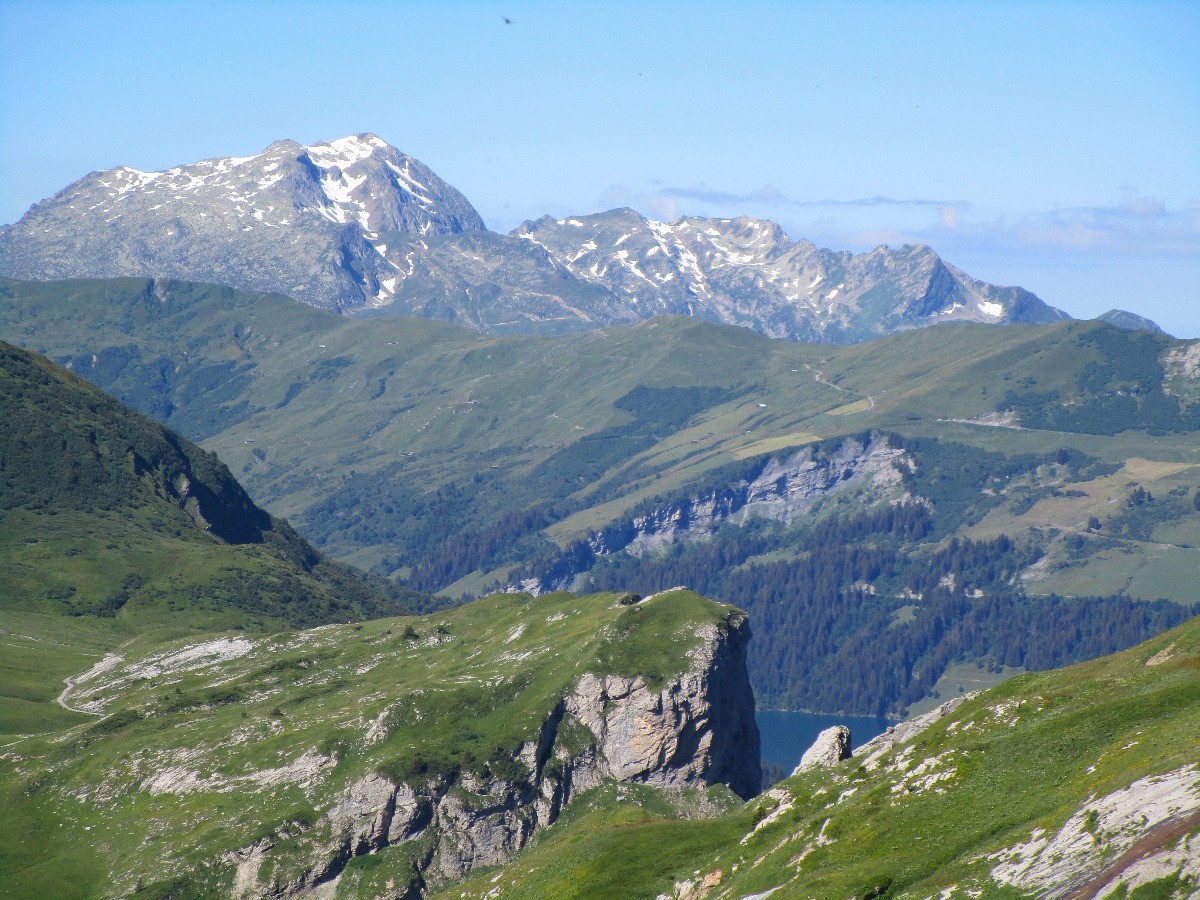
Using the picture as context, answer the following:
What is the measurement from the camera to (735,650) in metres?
180

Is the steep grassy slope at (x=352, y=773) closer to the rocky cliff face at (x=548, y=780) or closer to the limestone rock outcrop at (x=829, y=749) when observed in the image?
the rocky cliff face at (x=548, y=780)

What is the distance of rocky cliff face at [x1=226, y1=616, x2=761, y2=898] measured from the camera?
14788 centimetres

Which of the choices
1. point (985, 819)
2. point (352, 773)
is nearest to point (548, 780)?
point (352, 773)

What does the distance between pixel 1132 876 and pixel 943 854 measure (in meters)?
15.1

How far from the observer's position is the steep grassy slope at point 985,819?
5919 cm

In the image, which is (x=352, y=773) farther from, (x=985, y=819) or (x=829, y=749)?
(x=985, y=819)

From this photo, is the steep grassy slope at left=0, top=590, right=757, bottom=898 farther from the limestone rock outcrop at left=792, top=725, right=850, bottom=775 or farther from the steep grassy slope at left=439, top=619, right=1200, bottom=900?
the steep grassy slope at left=439, top=619, right=1200, bottom=900


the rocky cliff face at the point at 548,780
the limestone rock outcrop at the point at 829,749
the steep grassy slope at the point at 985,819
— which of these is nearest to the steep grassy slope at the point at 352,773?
the rocky cliff face at the point at 548,780

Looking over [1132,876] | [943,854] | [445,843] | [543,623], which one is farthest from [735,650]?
[1132,876]

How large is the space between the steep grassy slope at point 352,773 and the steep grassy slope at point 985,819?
155ft

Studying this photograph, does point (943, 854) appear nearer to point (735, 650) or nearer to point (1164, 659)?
point (1164, 659)

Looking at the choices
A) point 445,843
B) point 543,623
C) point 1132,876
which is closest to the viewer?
point 1132,876

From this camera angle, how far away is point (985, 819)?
233 feet

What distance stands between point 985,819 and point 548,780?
98.4m
